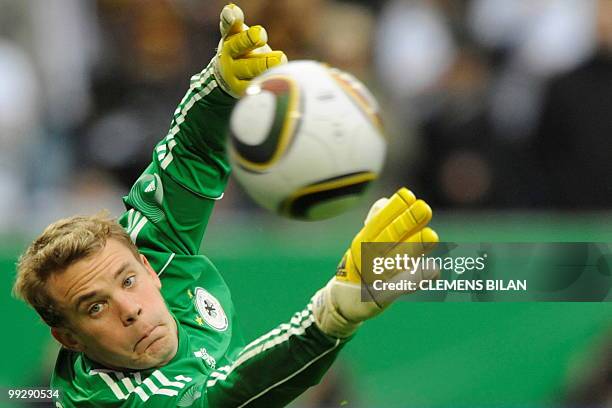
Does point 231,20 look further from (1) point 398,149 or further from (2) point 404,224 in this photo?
(1) point 398,149

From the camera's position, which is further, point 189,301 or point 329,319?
point 189,301

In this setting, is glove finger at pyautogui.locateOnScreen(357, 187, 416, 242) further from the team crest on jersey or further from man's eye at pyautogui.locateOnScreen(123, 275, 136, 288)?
the team crest on jersey

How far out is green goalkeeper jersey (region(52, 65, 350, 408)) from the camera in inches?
128

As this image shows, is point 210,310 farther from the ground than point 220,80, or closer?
closer

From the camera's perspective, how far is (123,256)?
12.0 feet

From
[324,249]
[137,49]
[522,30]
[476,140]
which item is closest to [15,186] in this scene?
[137,49]

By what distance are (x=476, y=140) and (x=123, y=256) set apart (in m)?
3.02

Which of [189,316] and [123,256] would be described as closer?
[123,256]

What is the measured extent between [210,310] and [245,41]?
3.26 feet

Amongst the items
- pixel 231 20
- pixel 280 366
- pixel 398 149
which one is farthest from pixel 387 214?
pixel 398 149

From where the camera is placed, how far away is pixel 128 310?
11.6 ft

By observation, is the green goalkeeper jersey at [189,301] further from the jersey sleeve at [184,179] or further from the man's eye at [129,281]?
the man's eye at [129,281]

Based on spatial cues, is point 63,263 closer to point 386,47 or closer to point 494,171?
point 494,171
